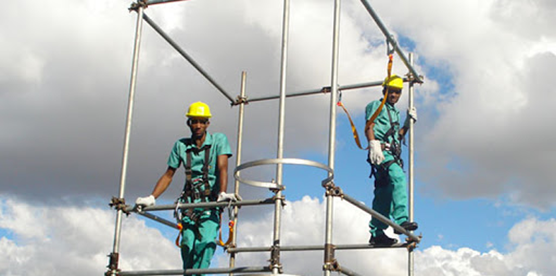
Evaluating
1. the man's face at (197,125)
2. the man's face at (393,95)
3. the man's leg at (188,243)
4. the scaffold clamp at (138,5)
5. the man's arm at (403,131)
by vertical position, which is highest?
the scaffold clamp at (138,5)

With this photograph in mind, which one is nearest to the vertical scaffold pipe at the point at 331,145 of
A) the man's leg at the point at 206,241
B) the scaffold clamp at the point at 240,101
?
the man's leg at the point at 206,241

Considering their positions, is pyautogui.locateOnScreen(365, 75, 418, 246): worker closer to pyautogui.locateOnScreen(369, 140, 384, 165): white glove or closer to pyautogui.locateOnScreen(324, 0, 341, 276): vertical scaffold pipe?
pyautogui.locateOnScreen(369, 140, 384, 165): white glove

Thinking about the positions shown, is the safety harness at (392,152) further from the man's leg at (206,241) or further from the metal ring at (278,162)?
the metal ring at (278,162)

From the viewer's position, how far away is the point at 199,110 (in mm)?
11000

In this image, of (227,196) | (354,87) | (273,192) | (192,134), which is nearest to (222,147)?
(192,134)

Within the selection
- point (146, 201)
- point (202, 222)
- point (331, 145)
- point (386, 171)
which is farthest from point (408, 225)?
point (146, 201)

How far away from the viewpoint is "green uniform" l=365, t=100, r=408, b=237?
1206cm

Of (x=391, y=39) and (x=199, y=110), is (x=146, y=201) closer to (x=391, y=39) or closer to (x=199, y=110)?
(x=199, y=110)

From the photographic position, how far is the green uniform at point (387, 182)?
475 inches

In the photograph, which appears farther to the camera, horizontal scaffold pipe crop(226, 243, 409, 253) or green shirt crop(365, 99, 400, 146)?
green shirt crop(365, 99, 400, 146)

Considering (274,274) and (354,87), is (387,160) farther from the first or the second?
(274,274)

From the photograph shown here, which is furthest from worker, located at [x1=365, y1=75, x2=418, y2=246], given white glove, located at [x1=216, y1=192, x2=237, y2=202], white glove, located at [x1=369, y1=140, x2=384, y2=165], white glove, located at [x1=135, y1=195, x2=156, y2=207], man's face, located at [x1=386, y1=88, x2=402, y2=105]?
white glove, located at [x1=135, y1=195, x2=156, y2=207]

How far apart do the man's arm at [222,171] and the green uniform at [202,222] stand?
0.30 ft

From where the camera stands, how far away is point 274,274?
828 cm
